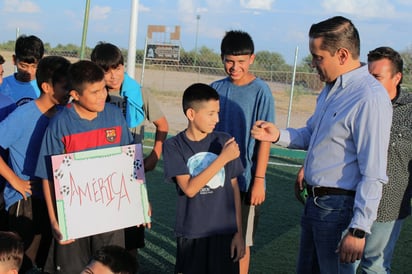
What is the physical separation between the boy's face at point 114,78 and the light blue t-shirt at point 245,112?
74 cm

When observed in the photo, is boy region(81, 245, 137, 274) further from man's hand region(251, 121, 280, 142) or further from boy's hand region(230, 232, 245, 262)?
man's hand region(251, 121, 280, 142)

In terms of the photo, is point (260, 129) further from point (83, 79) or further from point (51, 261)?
point (51, 261)

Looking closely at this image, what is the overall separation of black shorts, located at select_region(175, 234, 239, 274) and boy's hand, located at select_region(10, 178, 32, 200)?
1.06 m

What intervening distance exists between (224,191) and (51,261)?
1.21 m

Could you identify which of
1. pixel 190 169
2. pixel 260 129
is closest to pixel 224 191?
pixel 190 169

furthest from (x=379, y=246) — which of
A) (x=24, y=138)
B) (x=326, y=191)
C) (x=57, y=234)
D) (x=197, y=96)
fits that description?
(x=24, y=138)

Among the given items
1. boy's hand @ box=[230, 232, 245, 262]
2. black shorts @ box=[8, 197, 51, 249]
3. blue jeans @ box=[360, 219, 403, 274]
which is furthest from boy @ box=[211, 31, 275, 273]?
black shorts @ box=[8, 197, 51, 249]

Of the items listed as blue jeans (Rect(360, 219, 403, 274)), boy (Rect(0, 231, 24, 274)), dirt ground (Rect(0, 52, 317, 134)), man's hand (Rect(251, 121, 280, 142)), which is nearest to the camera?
boy (Rect(0, 231, 24, 274))

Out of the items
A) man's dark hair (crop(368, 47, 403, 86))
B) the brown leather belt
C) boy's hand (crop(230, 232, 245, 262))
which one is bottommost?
boy's hand (crop(230, 232, 245, 262))

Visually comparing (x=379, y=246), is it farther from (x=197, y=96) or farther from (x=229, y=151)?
(x=197, y=96)

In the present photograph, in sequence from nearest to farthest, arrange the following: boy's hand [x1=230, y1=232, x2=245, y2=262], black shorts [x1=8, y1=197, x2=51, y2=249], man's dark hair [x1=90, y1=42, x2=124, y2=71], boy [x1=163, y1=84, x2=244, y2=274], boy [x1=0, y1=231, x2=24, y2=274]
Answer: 1. boy [x1=0, y1=231, x2=24, y2=274]
2. boy [x1=163, y1=84, x2=244, y2=274]
3. boy's hand [x1=230, y1=232, x2=245, y2=262]
4. black shorts [x1=8, y1=197, x2=51, y2=249]
5. man's dark hair [x1=90, y1=42, x2=124, y2=71]

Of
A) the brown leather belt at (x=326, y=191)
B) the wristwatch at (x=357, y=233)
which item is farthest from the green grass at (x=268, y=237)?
the wristwatch at (x=357, y=233)

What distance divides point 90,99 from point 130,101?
2.38ft

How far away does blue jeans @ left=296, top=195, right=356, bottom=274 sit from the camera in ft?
10.2
